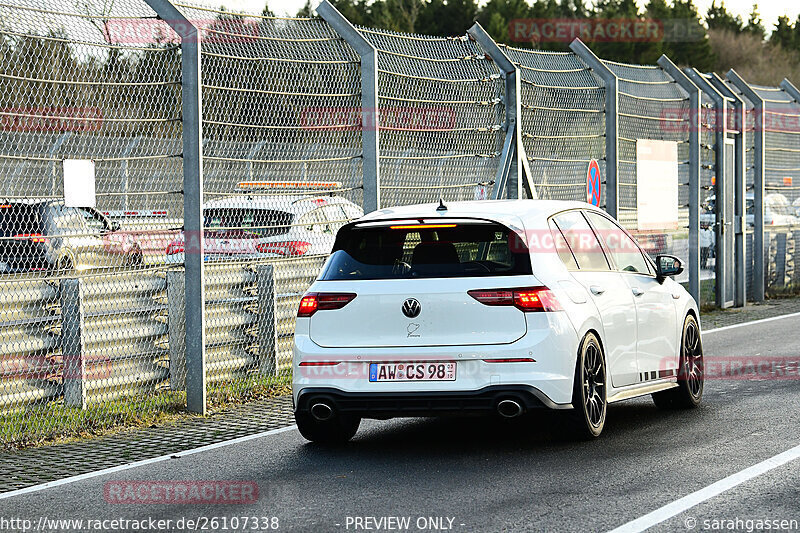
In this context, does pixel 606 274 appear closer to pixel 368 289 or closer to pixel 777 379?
pixel 368 289

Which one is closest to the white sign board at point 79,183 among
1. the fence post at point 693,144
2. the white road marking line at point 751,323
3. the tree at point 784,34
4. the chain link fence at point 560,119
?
the chain link fence at point 560,119

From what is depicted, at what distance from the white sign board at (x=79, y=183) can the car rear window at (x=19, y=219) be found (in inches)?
10.3

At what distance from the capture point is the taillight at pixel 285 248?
12.1m

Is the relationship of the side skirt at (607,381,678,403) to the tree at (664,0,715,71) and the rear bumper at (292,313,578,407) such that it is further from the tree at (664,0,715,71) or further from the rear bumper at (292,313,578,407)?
the tree at (664,0,715,71)

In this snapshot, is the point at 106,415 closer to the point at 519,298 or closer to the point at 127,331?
the point at 127,331

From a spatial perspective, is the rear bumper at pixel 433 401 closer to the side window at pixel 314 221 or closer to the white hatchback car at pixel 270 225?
the white hatchback car at pixel 270 225

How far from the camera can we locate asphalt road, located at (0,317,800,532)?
6.23m

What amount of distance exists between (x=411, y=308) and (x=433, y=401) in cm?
59

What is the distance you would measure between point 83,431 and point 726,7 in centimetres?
11891

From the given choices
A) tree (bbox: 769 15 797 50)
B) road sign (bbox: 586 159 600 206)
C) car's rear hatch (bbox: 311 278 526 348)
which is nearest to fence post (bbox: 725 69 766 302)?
road sign (bbox: 586 159 600 206)

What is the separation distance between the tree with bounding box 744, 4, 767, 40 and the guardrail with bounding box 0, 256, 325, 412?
375 feet

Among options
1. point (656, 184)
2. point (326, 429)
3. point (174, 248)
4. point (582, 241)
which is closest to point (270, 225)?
point (174, 248)

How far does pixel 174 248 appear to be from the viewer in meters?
10.6

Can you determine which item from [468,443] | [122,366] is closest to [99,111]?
[122,366]
